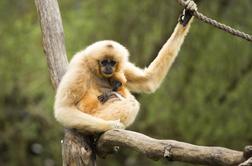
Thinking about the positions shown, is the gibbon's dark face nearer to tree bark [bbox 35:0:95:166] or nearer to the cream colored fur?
the cream colored fur

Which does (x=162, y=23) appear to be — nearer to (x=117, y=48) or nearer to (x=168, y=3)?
(x=168, y=3)

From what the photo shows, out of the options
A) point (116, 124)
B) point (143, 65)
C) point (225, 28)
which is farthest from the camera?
point (143, 65)

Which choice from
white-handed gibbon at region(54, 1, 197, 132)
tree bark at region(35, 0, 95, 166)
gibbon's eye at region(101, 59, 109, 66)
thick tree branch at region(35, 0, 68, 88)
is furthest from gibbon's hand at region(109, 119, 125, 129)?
thick tree branch at region(35, 0, 68, 88)

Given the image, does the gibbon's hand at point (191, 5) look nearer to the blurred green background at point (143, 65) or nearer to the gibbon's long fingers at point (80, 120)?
the gibbon's long fingers at point (80, 120)

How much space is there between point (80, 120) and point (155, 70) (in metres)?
1.80

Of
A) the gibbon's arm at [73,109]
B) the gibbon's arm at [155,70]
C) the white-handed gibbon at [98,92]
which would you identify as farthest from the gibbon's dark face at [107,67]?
the gibbon's arm at [155,70]

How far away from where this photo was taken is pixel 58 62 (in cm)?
827

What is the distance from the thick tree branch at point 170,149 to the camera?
5781 mm

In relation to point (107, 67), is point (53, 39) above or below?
above

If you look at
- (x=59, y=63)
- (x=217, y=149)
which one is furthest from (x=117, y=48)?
(x=217, y=149)

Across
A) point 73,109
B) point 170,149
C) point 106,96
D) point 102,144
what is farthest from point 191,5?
point 170,149

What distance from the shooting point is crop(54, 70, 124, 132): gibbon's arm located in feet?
24.6

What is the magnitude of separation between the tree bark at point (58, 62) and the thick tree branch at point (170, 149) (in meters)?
0.20

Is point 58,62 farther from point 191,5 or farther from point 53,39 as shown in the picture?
point 191,5
